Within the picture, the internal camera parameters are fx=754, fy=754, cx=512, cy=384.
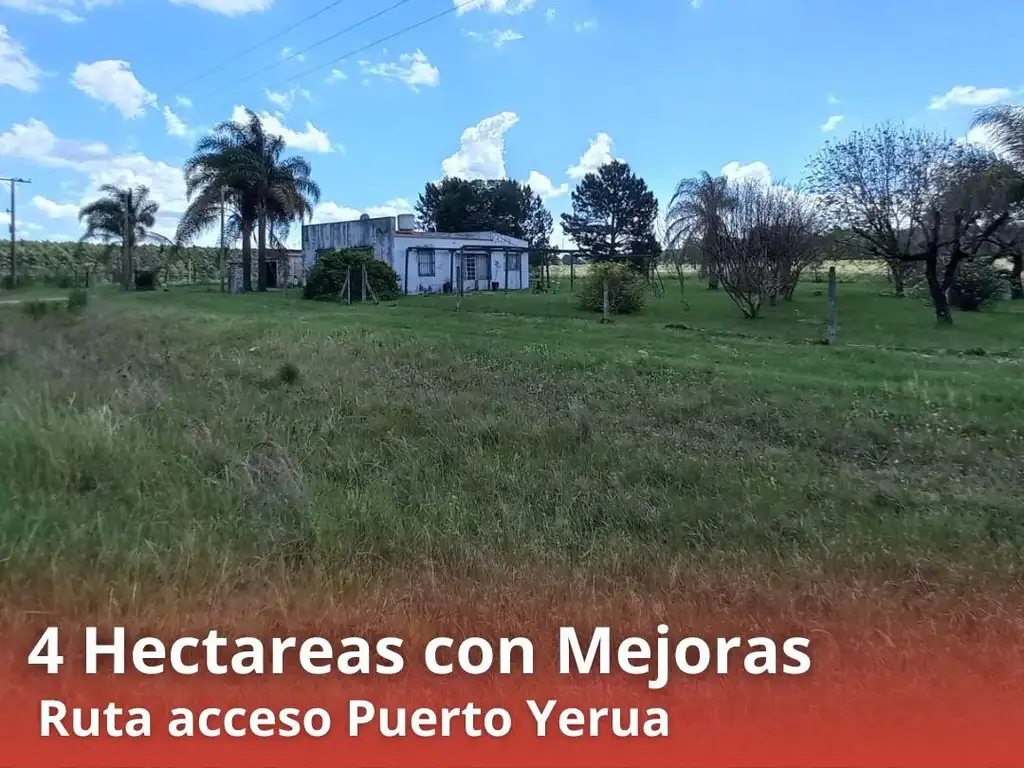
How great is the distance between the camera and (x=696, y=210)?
111ft

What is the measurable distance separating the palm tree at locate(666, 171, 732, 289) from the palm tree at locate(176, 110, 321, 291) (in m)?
17.2

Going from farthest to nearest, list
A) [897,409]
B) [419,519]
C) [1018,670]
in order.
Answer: [897,409]
[419,519]
[1018,670]

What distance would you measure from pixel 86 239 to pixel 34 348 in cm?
3888

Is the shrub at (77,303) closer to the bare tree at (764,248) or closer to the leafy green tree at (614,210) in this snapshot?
the bare tree at (764,248)

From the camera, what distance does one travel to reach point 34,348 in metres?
10.9

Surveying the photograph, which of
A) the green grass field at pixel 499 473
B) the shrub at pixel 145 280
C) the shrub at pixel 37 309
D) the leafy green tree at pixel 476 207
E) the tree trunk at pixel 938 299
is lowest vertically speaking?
the green grass field at pixel 499 473

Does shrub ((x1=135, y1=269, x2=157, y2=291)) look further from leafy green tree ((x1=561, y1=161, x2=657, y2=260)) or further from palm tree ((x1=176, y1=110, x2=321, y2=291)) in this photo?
leafy green tree ((x1=561, y1=161, x2=657, y2=260))

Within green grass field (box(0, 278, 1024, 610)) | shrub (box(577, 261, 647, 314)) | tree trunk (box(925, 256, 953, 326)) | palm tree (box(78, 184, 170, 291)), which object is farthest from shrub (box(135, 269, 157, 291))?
tree trunk (box(925, 256, 953, 326))

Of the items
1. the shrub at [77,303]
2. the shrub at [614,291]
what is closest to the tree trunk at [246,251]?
the shrub at [77,303]

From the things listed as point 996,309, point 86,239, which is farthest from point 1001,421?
point 86,239

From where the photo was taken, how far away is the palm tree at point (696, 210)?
3038 centimetres

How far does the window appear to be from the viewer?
117 feet

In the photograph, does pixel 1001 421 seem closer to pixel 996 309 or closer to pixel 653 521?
pixel 653 521

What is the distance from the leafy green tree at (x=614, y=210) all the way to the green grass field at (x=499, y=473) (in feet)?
192
